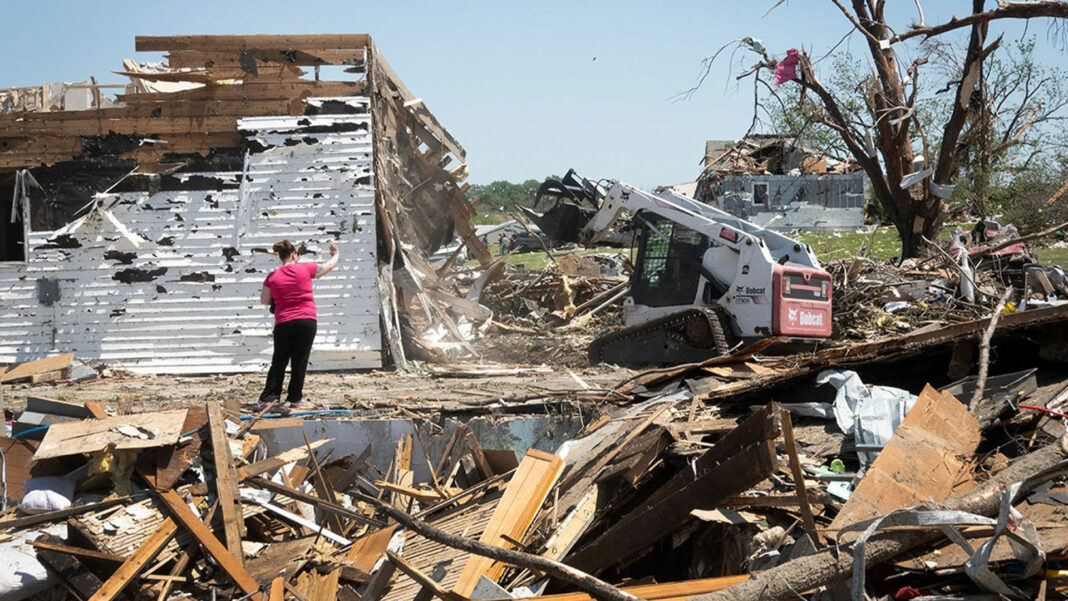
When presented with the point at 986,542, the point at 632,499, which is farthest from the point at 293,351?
the point at 986,542

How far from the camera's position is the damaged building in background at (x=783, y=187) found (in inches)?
1240

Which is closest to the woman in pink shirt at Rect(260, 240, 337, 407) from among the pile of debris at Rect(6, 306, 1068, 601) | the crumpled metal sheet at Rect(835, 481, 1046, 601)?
the pile of debris at Rect(6, 306, 1068, 601)

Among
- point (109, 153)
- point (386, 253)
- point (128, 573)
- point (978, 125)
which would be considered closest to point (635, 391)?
point (128, 573)

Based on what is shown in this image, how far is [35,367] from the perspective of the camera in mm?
11734

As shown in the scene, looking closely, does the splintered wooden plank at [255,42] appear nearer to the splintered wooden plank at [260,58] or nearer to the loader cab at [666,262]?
the splintered wooden plank at [260,58]

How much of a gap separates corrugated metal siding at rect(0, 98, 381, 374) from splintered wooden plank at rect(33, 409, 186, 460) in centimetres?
588

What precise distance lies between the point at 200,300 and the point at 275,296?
441cm

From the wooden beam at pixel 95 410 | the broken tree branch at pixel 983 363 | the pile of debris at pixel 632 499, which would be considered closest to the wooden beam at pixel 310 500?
the pile of debris at pixel 632 499

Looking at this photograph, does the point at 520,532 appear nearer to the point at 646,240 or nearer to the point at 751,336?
the point at 751,336

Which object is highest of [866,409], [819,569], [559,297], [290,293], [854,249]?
[854,249]

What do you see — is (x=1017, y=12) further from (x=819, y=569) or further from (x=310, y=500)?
(x=310, y=500)

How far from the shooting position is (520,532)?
527 cm

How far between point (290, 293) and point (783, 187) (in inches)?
1045

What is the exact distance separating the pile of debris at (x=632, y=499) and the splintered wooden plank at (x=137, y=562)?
12 mm
